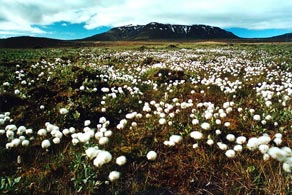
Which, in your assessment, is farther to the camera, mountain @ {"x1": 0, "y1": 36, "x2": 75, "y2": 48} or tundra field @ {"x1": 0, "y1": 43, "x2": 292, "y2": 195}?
mountain @ {"x1": 0, "y1": 36, "x2": 75, "y2": 48}

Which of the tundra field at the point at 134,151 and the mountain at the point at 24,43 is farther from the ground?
the tundra field at the point at 134,151

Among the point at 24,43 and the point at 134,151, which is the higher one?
the point at 134,151

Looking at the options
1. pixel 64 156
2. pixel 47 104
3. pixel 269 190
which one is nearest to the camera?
pixel 269 190

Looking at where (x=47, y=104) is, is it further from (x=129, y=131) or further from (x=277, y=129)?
(x=277, y=129)

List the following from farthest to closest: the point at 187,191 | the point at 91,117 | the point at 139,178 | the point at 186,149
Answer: the point at 91,117, the point at 186,149, the point at 139,178, the point at 187,191

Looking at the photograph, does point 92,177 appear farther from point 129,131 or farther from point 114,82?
point 114,82

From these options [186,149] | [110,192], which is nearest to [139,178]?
[110,192]

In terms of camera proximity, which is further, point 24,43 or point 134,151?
point 24,43

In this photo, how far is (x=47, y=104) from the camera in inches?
323

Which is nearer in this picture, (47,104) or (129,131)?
(129,131)

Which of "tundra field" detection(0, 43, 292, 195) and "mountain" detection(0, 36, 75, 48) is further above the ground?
"tundra field" detection(0, 43, 292, 195)

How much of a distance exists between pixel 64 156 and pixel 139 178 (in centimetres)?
143

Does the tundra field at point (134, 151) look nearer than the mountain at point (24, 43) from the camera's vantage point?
Yes

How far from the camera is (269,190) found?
385 centimetres
